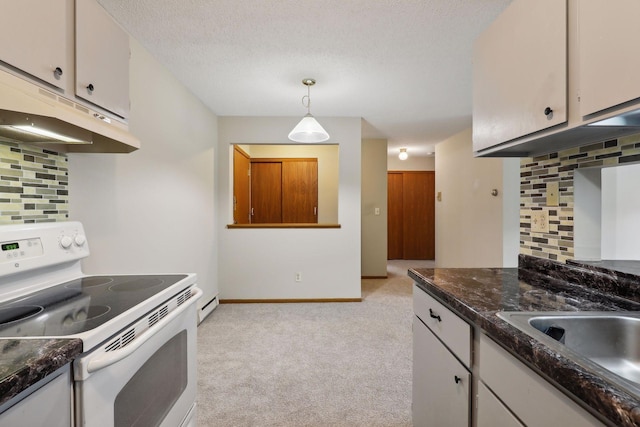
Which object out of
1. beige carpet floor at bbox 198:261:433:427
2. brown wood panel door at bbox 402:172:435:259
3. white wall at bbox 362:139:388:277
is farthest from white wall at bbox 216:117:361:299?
brown wood panel door at bbox 402:172:435:259

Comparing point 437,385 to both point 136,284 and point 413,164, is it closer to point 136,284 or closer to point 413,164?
point 136,284

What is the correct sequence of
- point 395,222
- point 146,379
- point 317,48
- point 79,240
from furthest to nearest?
point 395,222
point 317,48
point 79,240
point 146,379

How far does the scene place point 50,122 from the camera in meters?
1.02

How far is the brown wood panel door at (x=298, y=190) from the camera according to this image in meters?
5.52

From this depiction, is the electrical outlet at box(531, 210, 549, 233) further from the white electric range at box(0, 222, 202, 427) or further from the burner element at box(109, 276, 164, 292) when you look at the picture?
the burner element at box(109, 276, 164, 292)

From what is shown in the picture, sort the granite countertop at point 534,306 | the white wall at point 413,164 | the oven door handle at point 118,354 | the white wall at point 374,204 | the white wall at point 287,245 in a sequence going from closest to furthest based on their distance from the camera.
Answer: the granite countertop at point 534,306 → the oven door handle at point 118,354 → the white wall at point 287,245 → the white wall at point 374,204 → the white wall at point 413,164

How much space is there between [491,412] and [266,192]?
4.98m

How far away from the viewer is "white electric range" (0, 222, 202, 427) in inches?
30.8

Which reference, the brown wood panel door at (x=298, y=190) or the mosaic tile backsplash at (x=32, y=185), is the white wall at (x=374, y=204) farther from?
the mosaic tile backsplash at (x=32, y=185)

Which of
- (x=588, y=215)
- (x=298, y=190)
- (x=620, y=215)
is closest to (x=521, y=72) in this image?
(x=588, y=215)

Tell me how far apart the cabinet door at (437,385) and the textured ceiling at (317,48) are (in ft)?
5.90

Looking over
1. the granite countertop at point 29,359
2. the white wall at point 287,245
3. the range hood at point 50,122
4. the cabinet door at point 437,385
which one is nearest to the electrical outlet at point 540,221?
the cabinet door at point 437,385

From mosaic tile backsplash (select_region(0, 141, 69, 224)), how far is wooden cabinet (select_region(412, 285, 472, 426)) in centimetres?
184

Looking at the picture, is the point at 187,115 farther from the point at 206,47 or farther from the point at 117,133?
the point at 117,133
